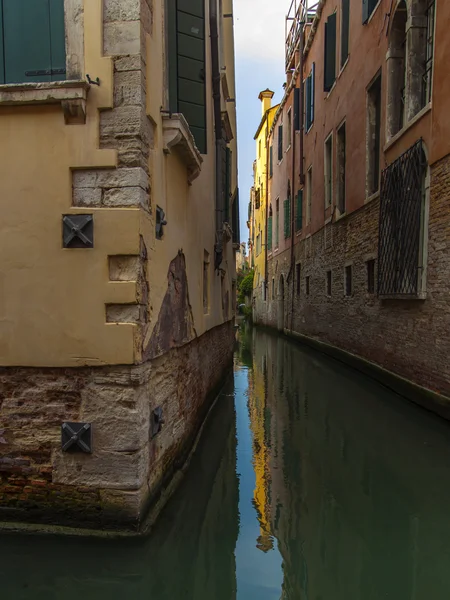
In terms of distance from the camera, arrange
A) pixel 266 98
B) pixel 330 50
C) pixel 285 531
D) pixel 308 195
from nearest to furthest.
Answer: pixel 285 531 < pixel 330 50 < pixel 308 195 < pixel 266 98

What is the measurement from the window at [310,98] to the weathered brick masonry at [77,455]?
1345 centimetres

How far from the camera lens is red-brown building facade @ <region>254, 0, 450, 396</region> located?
6160mm

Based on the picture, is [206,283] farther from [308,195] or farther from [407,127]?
[308,195]

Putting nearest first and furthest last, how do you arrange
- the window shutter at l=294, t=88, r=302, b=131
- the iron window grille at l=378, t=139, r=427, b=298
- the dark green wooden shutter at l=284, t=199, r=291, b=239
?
1. the iron window grille at l=378, t=139, r=427, b=298
2. the window shutter at l=294, t=88, r=302, b=131
3. the dark green wooden shutter at l=284, t=199, r=291, b=239

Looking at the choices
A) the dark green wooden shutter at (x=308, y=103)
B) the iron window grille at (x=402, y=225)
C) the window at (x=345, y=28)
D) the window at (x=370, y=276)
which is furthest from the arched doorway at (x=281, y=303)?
the iron window grille at (x=402, y=225)

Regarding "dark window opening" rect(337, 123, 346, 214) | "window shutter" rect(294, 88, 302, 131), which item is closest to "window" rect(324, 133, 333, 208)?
"dark window opening" rect(337, 123, 346, 214)

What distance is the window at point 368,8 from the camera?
28.3 feet

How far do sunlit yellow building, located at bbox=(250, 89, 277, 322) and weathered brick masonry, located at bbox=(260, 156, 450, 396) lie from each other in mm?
7857

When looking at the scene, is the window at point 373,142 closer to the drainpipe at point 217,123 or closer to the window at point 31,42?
the drainpipe at point 217,123

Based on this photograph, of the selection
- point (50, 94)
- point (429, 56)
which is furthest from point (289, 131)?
point (50, 94)

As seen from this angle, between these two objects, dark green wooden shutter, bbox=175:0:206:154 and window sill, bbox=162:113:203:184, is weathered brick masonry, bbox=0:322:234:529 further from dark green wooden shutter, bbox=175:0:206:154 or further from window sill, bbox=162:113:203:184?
dark green wooden shutter, bbox=175:0:206:154

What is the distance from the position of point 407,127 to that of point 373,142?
2.24m

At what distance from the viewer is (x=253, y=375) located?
30.5 feet

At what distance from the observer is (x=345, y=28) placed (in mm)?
10445
